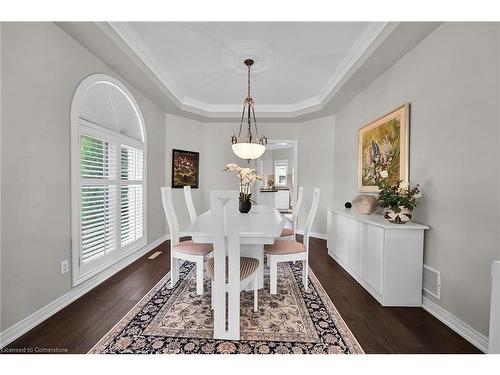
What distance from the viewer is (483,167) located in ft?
4.99

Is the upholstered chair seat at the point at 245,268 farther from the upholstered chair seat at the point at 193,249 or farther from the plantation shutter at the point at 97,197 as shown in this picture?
the plantation shutter at the point at 97,197

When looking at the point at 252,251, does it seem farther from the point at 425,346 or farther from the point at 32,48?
the point at 32,48

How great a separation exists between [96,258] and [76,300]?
0.44 meters

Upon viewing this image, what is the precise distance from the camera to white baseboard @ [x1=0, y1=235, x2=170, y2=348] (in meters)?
1.53

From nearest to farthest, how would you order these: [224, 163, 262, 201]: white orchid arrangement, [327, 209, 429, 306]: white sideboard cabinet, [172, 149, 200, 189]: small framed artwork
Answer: [327, 209, 429, 306]: white sideboard cabinet < [224, 163, 262, 201]: white orchid arrangement < [172, 149, 200, 189]: small framed artwork

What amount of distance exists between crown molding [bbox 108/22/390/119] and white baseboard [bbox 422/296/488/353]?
2.51m

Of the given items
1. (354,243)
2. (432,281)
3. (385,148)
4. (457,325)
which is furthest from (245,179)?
(457,325)

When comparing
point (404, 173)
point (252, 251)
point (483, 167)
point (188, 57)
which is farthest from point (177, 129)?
point (483, 167)

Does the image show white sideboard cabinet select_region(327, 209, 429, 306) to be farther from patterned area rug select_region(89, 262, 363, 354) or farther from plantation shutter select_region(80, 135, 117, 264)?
plantation shutter select_region(80, 135, 117, 264)

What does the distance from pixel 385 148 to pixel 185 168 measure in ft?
11.7

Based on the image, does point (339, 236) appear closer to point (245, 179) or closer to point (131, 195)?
point (245, 179)

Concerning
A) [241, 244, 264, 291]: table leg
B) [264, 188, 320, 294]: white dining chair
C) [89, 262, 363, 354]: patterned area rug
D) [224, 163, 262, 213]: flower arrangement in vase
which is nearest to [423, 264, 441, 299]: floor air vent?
[89, 262, 363, 354]: patterned area rug

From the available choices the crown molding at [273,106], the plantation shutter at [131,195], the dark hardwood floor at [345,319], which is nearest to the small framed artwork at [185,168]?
the crown molding at [273,106]

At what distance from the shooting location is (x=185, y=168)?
179 inches
